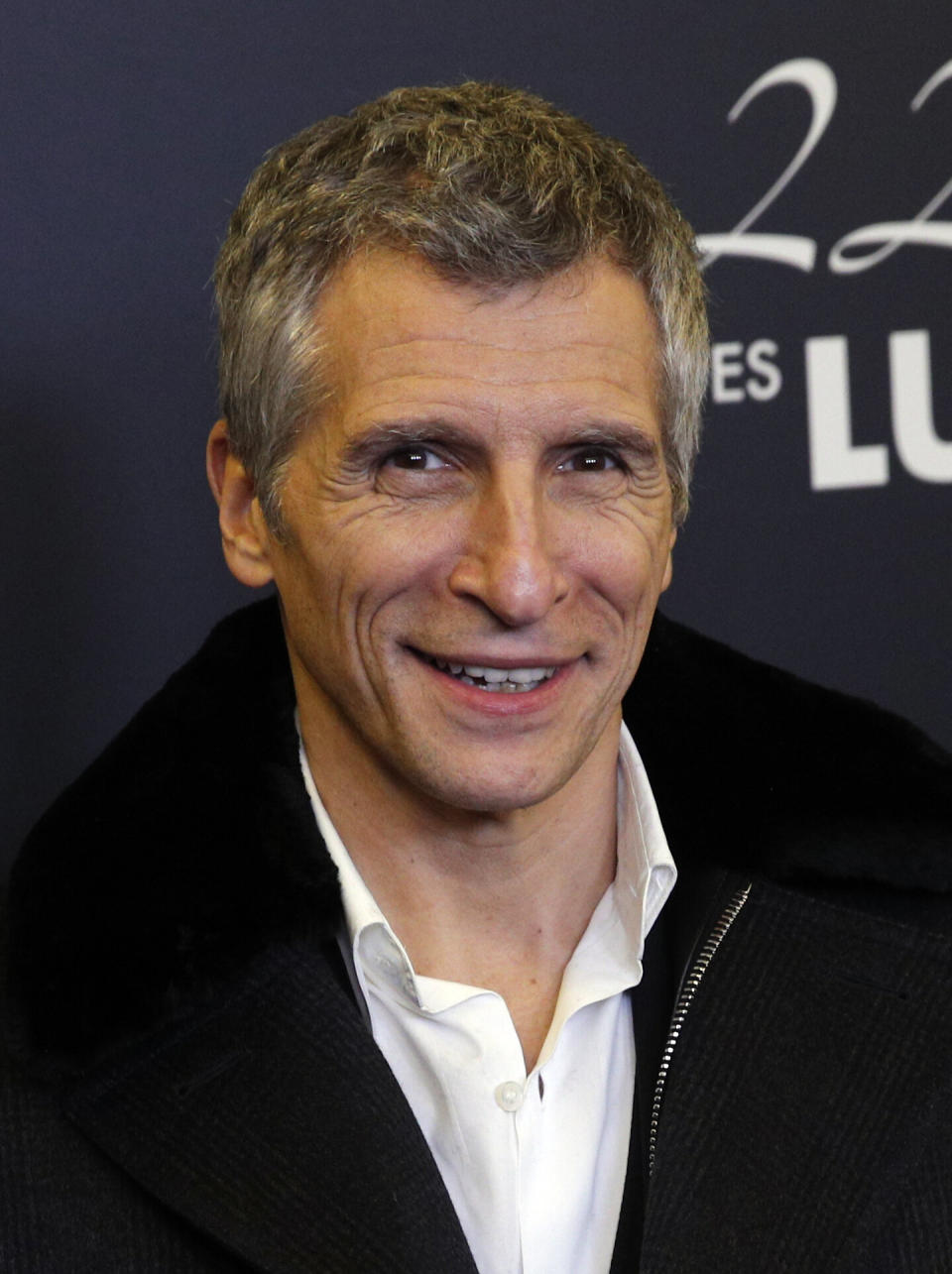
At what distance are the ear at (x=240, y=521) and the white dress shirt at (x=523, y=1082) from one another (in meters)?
0.21

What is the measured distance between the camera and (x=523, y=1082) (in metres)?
1.39

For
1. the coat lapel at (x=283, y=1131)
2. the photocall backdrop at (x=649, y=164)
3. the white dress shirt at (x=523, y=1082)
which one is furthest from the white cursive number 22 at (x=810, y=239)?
the coat lapel at (x=283, y=1131)

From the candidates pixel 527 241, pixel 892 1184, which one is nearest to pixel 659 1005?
pixel 892 1184

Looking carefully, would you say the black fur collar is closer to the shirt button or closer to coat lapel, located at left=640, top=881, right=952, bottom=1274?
Result: coat lapel, located at left=640, top=881, right=952, bottom=1274

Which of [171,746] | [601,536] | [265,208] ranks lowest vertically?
[171,746]

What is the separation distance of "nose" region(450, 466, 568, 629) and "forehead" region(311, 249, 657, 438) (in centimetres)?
7

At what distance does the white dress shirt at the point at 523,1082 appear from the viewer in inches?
53.6

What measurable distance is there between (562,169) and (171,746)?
553mm

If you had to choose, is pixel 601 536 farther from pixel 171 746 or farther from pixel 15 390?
pixel 15 390

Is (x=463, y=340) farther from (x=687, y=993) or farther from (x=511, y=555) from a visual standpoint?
(x=687, y=993)

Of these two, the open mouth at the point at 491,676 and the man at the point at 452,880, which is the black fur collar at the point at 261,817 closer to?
the man at the point at 452,880

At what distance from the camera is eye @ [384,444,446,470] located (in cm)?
139

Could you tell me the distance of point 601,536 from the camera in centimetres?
141

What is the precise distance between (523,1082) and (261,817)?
0.95 ft
